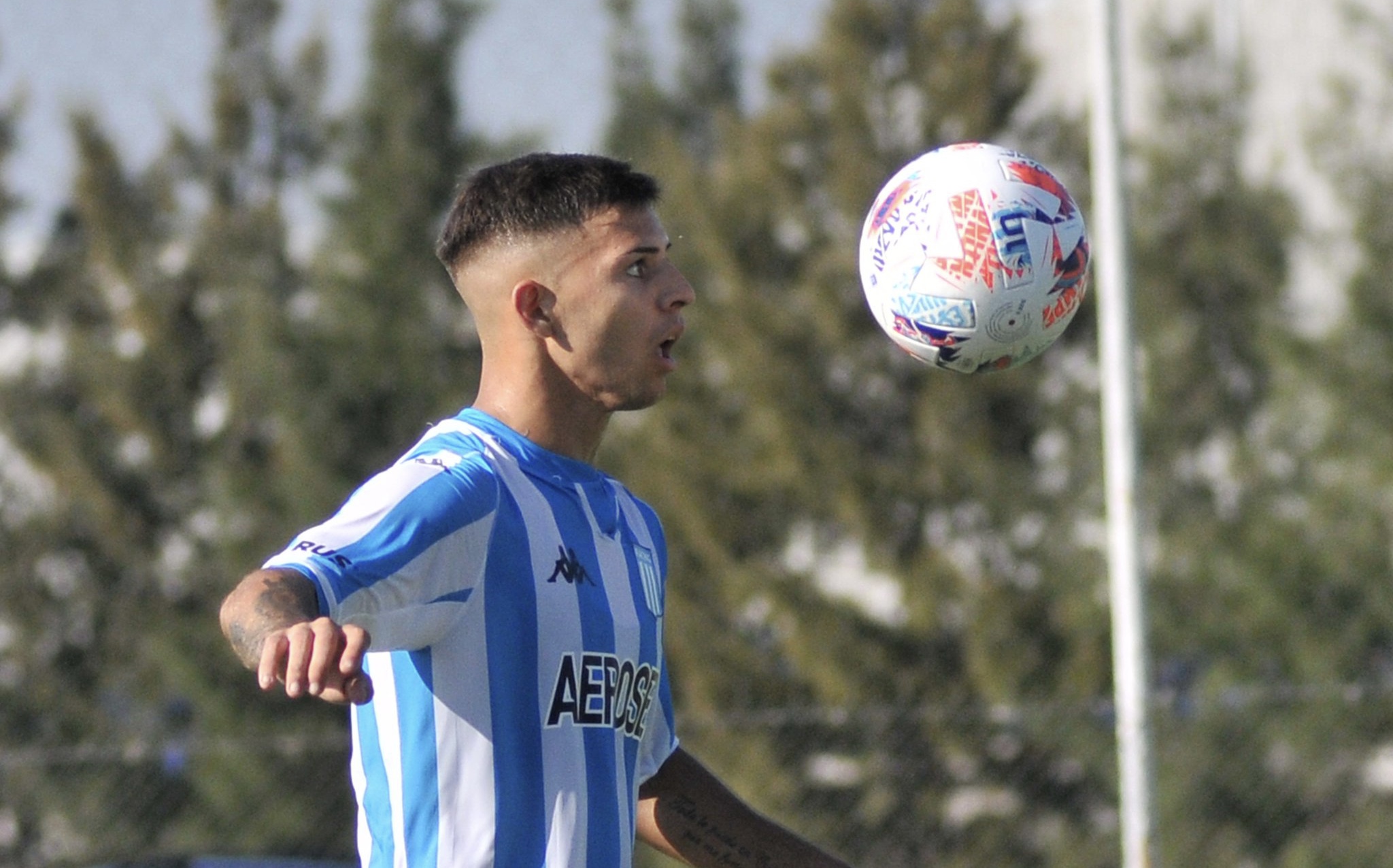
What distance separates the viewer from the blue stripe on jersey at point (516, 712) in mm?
2447

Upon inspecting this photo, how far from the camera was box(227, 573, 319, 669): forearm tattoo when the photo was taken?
199cm

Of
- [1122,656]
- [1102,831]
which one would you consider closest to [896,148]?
[1102,831]

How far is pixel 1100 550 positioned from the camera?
37.7ft

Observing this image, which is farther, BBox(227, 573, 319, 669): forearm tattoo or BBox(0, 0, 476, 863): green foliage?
BBox(0, 0, 476, 863): green foliage

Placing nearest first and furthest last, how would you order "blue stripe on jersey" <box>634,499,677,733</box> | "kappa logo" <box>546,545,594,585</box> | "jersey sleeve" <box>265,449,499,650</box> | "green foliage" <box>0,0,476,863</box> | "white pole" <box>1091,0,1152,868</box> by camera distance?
"jersey sleeve" <box>265,449,499,650</box> < "kappa logo" <box>546,545,594,585</box> < "blue stripe on jersey" <box>634,499,677,733</box> < "white pole" <box>1091,0,1152,868</box> < "green foliage" <box>0,0,476,863</box>

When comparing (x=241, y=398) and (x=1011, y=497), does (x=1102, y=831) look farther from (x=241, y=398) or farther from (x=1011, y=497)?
(x=241, y=398)

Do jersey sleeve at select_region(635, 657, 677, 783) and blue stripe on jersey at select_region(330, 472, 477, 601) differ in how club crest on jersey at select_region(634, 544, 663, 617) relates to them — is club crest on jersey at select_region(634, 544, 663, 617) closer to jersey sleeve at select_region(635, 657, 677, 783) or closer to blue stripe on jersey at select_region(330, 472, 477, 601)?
jersey sleeve at select_region(635, 657, 677, 783)

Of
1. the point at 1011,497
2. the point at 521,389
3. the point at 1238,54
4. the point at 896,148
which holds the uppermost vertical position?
the point at 1238,54

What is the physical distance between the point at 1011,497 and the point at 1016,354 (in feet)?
27.3

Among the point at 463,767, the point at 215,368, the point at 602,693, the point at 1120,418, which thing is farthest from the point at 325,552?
the point at 215,368

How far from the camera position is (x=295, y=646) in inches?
75.4

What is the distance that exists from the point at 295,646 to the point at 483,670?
1.84 feet

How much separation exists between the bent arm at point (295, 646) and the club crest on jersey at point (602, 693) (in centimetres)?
54

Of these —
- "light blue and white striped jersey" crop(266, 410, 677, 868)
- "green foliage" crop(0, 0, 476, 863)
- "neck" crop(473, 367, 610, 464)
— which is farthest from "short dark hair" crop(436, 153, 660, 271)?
"green foliage" crop(0, 0, 476, 863)
